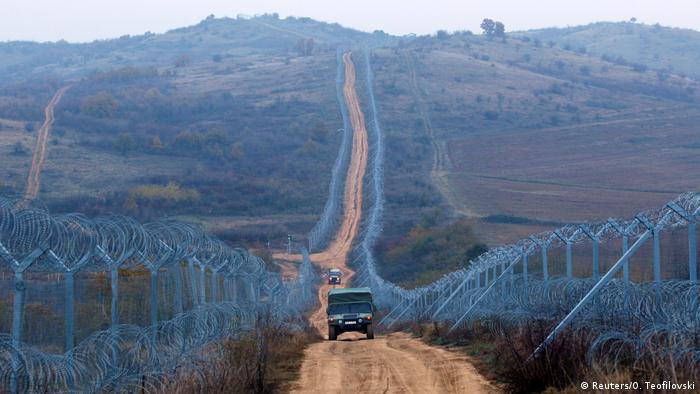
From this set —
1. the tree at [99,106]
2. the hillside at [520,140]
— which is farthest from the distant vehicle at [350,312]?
the tree at [99,106]

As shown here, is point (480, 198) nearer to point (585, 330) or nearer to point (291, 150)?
point (291, 150)

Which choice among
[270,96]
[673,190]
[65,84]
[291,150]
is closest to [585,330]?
[673,190]

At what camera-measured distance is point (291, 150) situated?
10000 cm

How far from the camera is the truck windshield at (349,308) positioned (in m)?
33.8

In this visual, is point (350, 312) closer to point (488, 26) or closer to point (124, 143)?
point (124, 143)

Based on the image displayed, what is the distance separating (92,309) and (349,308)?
18699mm

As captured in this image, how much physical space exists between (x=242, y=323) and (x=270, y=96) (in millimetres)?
110210

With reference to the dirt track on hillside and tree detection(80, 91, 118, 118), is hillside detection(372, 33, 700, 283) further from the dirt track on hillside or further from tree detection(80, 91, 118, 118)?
tree detection(80, 91, 118, 118)

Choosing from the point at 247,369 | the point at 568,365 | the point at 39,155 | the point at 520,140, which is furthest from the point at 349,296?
the point at 520,140

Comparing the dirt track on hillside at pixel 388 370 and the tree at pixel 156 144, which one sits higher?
the tree at pixel 156 144

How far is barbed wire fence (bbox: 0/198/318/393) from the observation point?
35.0 ft

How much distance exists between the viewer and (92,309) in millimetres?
15664

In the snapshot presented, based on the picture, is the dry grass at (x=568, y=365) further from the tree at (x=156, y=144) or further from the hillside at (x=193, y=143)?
the tree at (x=156, y=144)

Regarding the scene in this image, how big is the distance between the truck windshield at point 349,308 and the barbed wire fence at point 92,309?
13375mm
